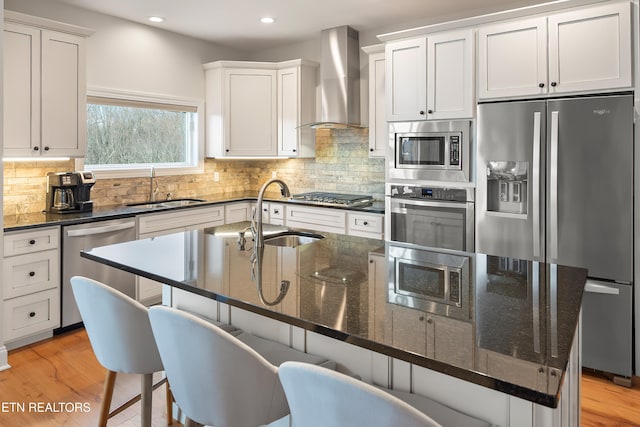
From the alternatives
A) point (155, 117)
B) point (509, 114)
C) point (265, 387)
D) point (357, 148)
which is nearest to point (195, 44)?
point (155, 117)

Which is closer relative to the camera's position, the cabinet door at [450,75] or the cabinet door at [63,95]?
the cabinet door at [450,75]

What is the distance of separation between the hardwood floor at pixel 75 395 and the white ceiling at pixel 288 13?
2.85 metres

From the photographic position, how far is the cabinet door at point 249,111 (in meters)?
5.02

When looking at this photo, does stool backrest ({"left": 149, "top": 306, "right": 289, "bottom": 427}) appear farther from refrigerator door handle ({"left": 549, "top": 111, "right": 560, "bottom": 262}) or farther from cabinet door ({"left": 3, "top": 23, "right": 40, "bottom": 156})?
→ cabinet door ({"left": 3, "top": 23, "right": 40, "bottom": 156})

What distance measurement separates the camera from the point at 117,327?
1.69 m

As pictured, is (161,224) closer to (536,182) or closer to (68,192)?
(68,192)

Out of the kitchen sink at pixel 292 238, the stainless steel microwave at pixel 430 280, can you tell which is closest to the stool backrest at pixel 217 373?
the stainless steel microwave at pixel 430 280

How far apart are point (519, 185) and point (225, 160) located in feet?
11.3

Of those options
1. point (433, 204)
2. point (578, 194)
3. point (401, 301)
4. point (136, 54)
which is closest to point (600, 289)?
point (578, 194)

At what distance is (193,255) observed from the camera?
2113 millimetres

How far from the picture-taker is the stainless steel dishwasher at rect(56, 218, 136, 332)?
3.46 meters

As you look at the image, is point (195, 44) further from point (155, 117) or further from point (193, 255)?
point (193, 255)

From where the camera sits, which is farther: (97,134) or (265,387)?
(97,134)

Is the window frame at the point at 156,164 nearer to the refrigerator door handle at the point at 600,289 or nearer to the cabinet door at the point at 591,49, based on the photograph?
the cabinet door at the point at 591,49
